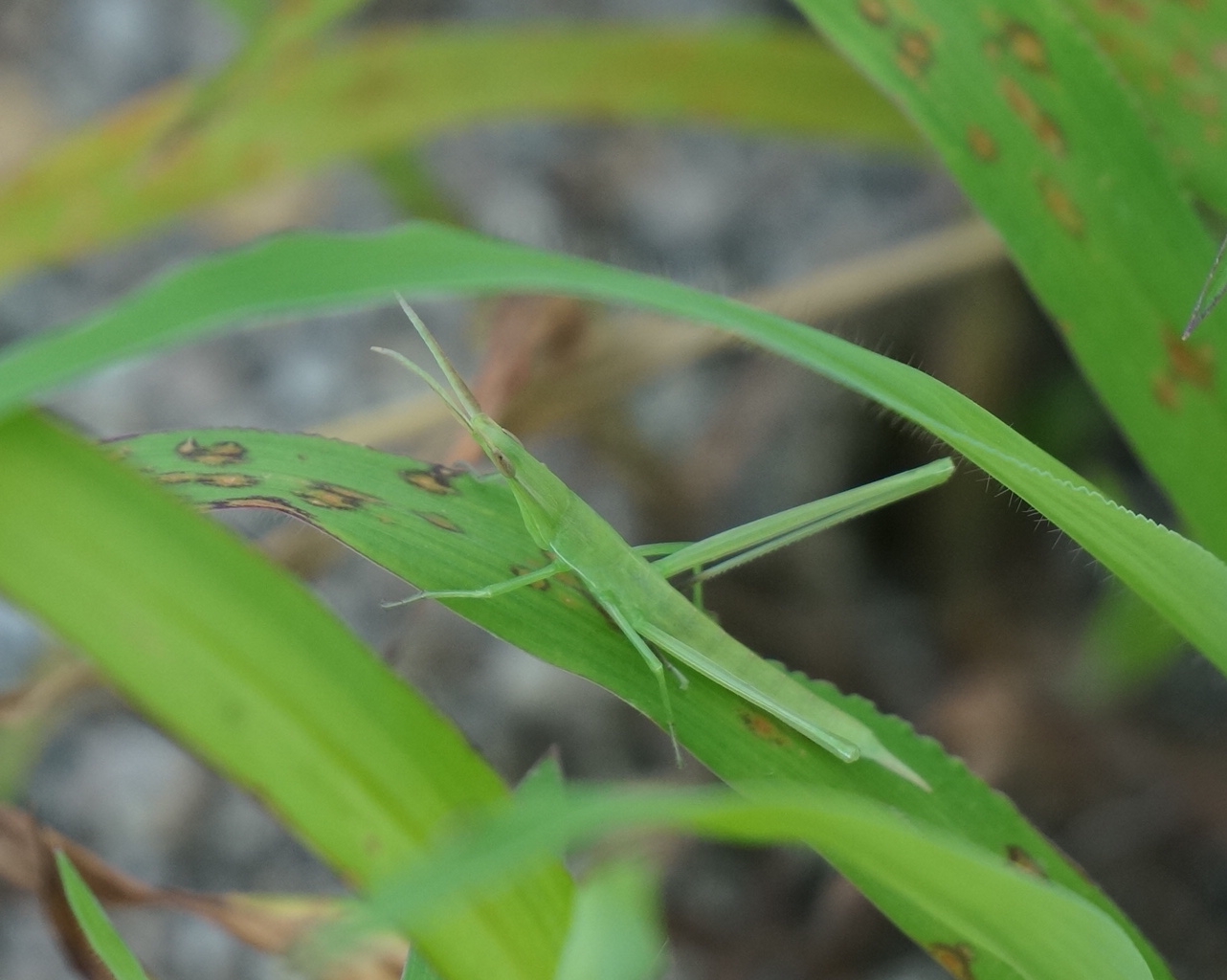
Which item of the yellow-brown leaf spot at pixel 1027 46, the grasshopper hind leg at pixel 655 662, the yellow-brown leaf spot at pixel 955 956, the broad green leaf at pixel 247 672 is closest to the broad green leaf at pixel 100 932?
the broad green leaf at pixel 247 672

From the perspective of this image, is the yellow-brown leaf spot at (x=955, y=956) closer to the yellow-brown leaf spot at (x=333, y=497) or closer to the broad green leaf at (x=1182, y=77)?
the yellow-brown leaf spot at (x=333, y=497)

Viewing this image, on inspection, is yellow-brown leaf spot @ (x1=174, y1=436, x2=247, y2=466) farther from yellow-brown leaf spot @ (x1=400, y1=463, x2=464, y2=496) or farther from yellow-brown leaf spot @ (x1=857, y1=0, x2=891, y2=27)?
yellow-brown leaf spot @ (x1=857, y1=0, x2=891, y2=27)

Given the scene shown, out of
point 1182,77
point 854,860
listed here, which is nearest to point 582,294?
point 854,860

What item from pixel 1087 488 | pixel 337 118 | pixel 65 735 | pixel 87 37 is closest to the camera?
pixel 1087 488

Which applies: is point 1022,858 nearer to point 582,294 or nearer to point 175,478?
point 582,294

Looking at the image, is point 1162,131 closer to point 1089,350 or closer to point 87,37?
point 1089,350

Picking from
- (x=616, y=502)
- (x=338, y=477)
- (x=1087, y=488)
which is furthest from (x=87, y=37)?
(x=1087, y=488)

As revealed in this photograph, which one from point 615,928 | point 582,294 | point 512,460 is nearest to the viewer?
point 615,928
